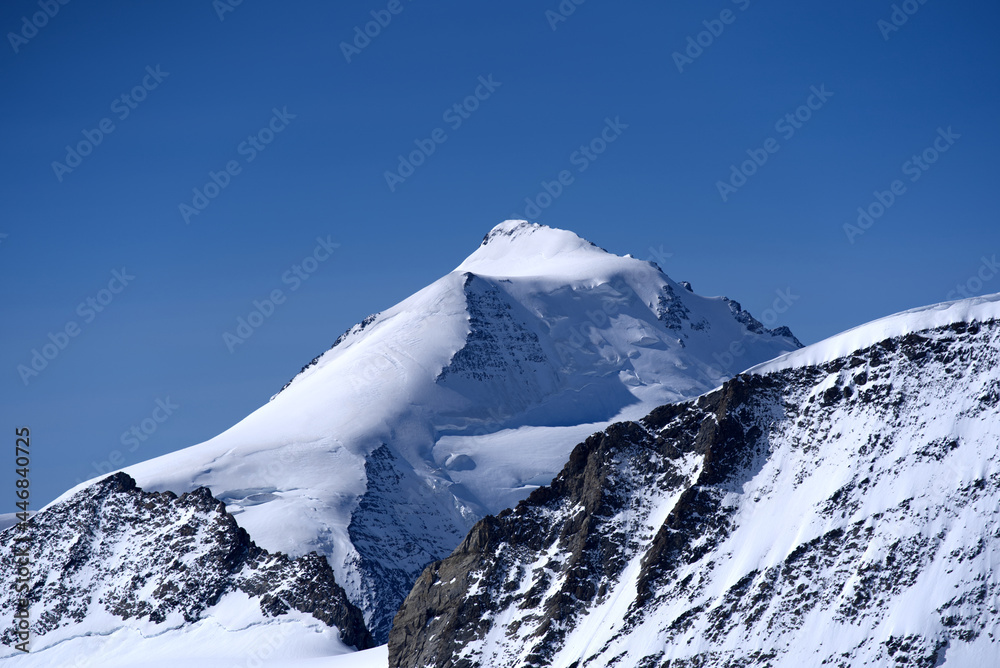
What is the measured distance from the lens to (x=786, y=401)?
15262 cm

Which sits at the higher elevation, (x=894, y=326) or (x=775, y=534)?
(x=894, y=326)

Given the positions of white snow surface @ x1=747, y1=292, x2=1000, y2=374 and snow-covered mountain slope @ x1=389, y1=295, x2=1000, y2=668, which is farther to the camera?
white snow surface @ x1=747, y1=292, x2=1000, y2=374

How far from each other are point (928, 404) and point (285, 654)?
3364 inches

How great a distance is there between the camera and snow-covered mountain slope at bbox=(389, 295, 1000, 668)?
12838 cm

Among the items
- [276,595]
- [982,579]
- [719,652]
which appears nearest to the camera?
[982,579]

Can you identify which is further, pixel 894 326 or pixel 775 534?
pixel 894 326

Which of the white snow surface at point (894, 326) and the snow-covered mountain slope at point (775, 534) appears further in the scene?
the white snow surface at point (894, 326)

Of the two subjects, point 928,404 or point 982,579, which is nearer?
point 982,579

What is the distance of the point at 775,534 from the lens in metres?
141

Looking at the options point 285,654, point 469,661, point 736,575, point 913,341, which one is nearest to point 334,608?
point 285,654

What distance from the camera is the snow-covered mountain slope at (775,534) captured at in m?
128

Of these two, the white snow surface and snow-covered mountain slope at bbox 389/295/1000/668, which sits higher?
the white snow surface

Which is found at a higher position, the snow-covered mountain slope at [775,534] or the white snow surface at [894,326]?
the white snow surface at [894,326]

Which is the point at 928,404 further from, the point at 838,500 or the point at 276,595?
the point at 276,595
